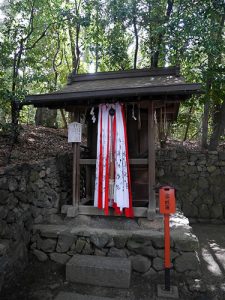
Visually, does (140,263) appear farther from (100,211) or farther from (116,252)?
(100,211)

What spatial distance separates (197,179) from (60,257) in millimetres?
6057

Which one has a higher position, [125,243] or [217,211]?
[125,243]

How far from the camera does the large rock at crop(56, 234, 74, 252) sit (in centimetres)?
461

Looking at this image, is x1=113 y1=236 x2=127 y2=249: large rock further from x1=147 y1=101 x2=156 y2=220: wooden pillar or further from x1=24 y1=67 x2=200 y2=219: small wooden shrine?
x1=147 y1=101 x2=156 y2=220: wooden pillar

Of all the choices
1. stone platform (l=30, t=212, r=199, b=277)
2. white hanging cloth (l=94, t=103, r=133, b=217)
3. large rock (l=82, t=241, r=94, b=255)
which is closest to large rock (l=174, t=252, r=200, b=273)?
stone platform (l=30, t=212, r=199, b=277)

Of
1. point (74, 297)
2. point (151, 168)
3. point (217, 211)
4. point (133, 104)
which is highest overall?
point (133, 104)

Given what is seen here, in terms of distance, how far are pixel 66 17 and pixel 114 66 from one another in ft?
8.69

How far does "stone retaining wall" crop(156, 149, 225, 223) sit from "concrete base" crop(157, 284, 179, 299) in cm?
516

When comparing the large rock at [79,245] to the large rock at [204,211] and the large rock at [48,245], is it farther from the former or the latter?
the large rock at [204,211]

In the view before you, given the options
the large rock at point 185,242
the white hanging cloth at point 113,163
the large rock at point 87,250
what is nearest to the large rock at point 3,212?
the large rock at point 87,250

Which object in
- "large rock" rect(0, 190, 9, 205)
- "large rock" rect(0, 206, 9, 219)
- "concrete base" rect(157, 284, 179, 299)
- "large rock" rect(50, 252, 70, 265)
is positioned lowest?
"concrete base" rect(157, 284, 179, 299)

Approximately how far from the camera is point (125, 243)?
177 inches

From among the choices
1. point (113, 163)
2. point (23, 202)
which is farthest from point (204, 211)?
point (23, 202)

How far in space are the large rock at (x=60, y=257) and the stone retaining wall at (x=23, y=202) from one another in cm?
50
